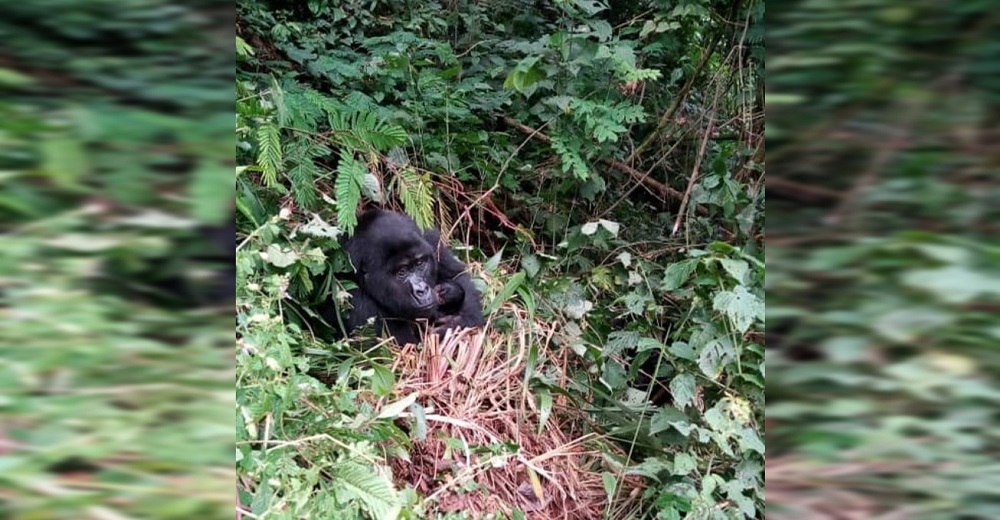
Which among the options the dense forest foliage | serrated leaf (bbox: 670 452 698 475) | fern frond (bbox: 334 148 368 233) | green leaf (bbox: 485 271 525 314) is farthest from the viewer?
green leaf (bbox: 485 271 525 314)

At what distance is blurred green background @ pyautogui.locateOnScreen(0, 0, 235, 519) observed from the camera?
41.8 inches

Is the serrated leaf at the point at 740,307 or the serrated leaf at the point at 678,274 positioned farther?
the serrated leaf at the point at 678,274

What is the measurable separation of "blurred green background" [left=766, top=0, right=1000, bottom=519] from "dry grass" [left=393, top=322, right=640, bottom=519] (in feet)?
4.91

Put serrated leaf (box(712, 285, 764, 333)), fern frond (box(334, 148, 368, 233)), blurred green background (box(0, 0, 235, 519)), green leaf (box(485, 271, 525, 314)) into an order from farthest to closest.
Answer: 1. green leaf (box(485, 271, 525, 314))
2. fern frond (box(334, 148, 368, 233))
3. serrated leaf (box(712, 285, 764, 333))
4. blurred green background (box(0, 0, 235, 519))

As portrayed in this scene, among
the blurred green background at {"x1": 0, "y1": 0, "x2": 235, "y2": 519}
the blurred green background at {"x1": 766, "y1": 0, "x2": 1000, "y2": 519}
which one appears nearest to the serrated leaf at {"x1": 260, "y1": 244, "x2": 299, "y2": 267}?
the blurred green background at {"x1": 0, "y1": 0, "x2": 235, "y2": 519}

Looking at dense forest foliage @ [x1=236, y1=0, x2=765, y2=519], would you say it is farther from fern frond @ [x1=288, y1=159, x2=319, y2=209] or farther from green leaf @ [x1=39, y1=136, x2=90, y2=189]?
green leaf @ [x1=39, y1=136, x2=90, y2=189]

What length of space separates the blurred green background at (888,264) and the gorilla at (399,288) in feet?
8.27

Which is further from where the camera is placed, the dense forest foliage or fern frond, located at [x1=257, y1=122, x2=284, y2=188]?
fern frond, located at [x1=257, y1=122, x2=284, y2=188]

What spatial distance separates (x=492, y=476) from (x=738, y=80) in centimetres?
235

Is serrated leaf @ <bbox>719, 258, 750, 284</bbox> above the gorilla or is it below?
below

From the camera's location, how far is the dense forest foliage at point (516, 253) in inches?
95.8

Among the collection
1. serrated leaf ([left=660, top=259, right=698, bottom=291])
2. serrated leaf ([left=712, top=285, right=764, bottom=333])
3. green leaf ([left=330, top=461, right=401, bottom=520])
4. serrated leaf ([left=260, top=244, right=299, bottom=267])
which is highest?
serrated leaf ([left=660, top=259, right=698, bottom=291])

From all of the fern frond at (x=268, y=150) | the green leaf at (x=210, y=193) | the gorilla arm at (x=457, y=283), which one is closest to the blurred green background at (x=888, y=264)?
the green leaf at (x=210, y=193)

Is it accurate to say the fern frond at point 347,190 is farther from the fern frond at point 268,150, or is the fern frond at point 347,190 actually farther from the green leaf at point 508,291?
the green leaf at point 508,291
